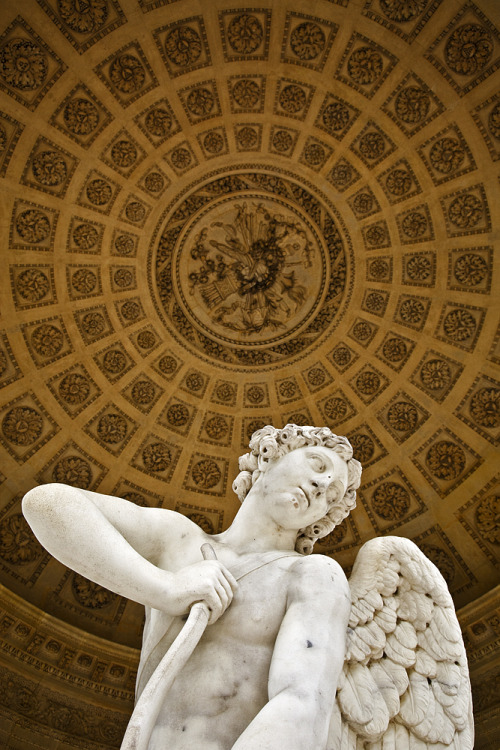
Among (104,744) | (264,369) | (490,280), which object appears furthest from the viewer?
(264,369)

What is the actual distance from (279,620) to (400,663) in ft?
3.05

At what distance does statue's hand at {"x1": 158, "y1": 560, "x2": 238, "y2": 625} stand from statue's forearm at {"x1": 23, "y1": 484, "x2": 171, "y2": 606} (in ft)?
0.27

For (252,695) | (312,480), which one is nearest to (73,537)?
(252,695)

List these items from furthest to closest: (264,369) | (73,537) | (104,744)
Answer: (264,369), (104,744), (73,537)

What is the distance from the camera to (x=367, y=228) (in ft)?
62.8

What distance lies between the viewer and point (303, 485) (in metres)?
4.30

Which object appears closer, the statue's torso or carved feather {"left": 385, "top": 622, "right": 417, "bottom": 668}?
the statue's torso

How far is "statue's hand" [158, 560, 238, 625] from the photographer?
335 cm

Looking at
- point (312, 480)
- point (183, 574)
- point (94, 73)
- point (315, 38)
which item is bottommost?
point (183, 574)

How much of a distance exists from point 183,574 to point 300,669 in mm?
806

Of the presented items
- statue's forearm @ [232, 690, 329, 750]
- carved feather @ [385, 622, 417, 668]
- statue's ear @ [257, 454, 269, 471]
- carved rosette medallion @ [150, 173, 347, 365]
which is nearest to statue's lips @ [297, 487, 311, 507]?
statue's ear @ [257, 454, 269, 471]

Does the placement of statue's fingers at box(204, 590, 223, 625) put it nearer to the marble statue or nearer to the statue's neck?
the marble statue

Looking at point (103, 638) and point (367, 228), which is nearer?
point (103, 638)

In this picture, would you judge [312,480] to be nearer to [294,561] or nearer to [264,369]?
[294,561]
